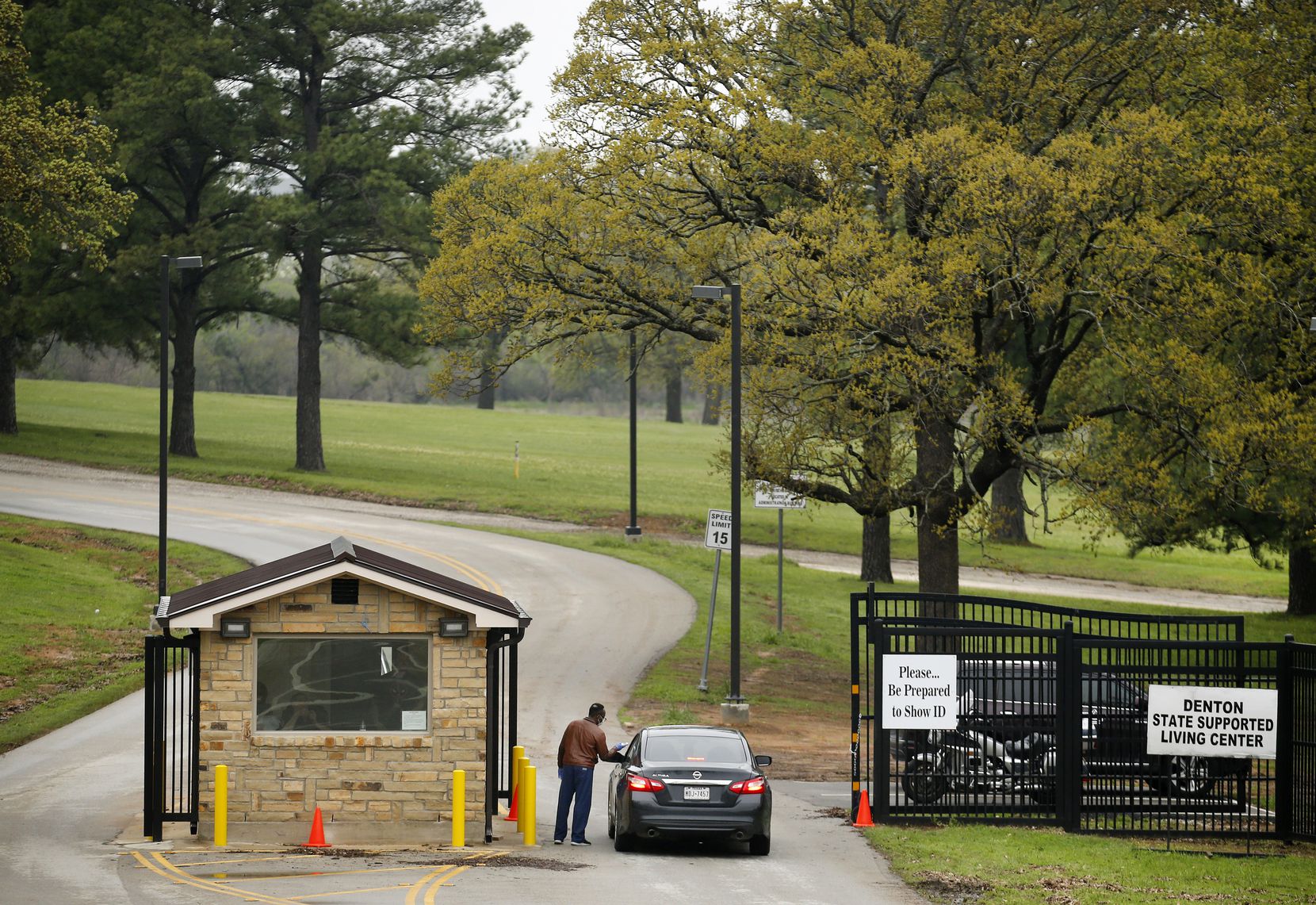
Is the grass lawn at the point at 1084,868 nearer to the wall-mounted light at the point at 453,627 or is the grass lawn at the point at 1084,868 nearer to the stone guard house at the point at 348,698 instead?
the stone guard house at the point at 348,698

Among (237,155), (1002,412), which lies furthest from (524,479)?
(1002,412)

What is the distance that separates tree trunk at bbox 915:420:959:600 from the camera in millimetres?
25828

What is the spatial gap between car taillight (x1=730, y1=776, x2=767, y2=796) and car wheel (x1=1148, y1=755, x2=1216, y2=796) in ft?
14.9

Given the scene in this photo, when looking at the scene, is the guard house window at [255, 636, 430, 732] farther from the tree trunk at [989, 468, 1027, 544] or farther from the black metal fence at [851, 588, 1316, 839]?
the tree trunk at [989, 468, 1027, 544]

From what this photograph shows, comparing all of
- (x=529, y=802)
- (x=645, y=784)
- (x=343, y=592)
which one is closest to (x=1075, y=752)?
(x=645, y=784)

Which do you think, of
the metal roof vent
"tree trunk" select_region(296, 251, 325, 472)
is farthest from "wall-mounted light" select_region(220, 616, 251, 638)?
"tree trunk" select_region(296, 251, 325, 472)

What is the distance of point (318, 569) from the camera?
1511 centimetres

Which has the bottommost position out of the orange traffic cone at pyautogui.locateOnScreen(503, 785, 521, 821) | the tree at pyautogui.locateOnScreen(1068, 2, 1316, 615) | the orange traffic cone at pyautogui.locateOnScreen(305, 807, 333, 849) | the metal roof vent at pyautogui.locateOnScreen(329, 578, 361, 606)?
the orange traffic cone at pyautogui.locateOnScreen(503, 785, 521, 821)

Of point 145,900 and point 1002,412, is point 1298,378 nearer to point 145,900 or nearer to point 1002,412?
point 1002,412

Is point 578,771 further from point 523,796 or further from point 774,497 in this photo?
point 774,497

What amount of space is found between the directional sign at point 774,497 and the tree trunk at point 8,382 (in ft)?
111

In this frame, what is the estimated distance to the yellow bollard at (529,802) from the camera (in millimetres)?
15547

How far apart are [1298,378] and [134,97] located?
34.8 meters

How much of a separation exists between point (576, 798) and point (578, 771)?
0.31 meters
